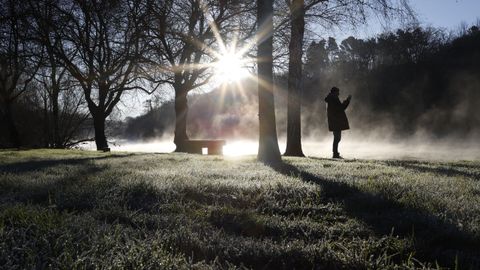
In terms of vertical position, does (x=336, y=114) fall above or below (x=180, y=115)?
below

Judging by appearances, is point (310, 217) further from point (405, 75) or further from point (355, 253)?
point (405, 75)

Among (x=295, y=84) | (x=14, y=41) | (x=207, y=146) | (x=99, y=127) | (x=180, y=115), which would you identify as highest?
Result: (x=14, y=41)

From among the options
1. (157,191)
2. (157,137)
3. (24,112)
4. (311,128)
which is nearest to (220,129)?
(157,137)

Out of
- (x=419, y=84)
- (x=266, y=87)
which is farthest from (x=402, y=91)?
(x=266, y=87)

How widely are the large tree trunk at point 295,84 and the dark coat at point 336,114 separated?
1.26 m

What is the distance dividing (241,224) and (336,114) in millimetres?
10477

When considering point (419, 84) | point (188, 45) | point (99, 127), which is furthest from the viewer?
point (419, 84)

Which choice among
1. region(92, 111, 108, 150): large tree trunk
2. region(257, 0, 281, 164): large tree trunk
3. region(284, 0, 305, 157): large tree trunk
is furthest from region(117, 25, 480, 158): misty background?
region(257, 0, 281, 164): large tree trunk

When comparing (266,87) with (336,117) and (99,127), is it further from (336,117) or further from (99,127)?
(99,127)

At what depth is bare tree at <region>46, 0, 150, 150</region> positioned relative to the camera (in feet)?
41.2

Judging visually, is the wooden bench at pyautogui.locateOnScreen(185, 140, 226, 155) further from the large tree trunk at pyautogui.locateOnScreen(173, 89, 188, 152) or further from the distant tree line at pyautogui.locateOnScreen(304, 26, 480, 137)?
the distant tree line at pyautogui.locateOnScreen(304, 26, 480, 137)

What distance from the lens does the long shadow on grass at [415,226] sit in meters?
2.59

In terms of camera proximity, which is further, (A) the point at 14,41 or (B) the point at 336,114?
(A) the point at 14,41

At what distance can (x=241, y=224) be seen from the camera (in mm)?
3361
